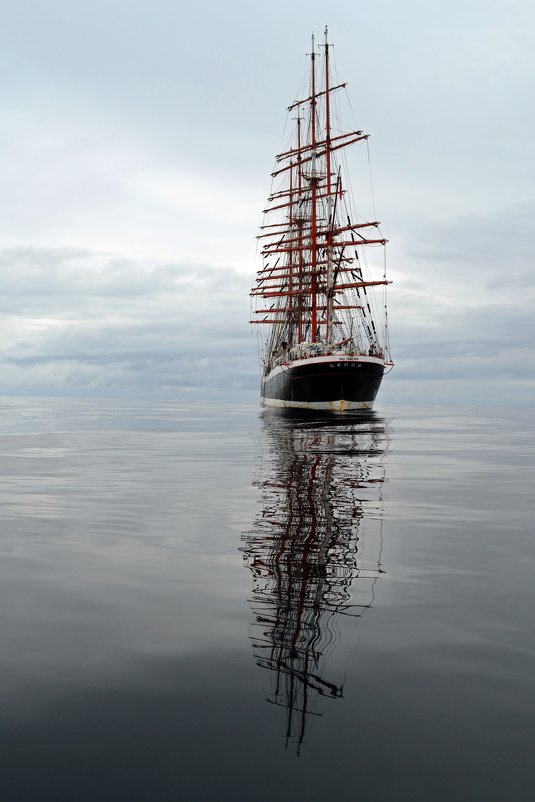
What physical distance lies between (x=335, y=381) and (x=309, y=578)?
206 ft

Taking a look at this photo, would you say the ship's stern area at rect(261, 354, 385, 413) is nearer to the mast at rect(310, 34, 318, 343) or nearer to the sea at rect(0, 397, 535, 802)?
the mast at rect(310, 34, 318, 343)

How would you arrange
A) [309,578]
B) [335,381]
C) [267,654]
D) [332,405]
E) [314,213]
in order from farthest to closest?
[314,213]
[332,405]
[335,381]
[309,578]
[267,654]

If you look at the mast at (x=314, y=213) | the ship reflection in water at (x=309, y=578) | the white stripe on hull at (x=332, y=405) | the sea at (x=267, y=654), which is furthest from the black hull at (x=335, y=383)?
the sea at (x=267, y=654)

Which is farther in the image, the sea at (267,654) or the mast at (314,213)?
the mast at (314,213)

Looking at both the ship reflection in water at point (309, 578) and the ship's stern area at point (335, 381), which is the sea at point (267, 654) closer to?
the ship reflection in water at point (309, 578)

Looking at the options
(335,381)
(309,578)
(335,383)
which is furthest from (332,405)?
(309,578)

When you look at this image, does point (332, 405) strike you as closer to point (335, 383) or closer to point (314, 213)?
point (335, 383)

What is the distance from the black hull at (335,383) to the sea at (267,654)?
185ft

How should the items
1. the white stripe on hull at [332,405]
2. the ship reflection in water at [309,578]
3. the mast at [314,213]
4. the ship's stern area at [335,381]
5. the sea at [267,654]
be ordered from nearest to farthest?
1. the sea at [267,654]
2. the ship reflection in water at [309,578]
3. the ship's stern area at [335,381]
4. the white stripe on hull at [332,405]
5. the mast at [314,213]

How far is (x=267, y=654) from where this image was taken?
18.9ft

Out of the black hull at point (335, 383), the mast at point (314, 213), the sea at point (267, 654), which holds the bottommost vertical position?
the sea at point (267, 654)

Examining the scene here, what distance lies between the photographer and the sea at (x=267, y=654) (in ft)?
13.3

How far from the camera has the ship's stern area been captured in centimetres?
7000

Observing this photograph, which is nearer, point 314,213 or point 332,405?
point 332,405
